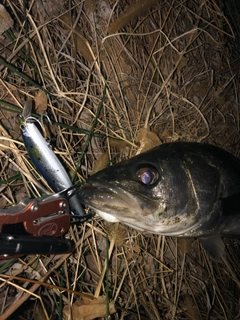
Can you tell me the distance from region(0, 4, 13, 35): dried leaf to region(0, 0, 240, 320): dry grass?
0.15ft

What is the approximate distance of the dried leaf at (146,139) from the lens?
94.7 inches

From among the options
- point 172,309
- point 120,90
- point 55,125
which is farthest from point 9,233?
point 172,309

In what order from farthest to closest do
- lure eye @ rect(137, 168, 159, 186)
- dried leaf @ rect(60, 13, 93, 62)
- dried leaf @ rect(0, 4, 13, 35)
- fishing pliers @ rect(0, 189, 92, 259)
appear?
dried leaf @ rect(60, 13, 93, 62)
dried leaf @ rect(0, 4, 13, 35)
lure eye @ rect(137, 168, 159, 186)
fishing pliers @ rect(0, 189, 92, 259)

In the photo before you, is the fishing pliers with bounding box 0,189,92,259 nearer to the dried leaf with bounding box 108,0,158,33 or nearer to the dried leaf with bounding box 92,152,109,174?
the dried leaf with bounding box 92,152,109,174

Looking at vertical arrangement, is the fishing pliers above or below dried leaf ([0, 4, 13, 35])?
below

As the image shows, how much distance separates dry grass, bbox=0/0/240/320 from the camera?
2.20 m

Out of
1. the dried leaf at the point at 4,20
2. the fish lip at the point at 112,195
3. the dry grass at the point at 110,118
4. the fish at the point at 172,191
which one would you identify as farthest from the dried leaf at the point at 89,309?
the dried leaf at the point at 4,20

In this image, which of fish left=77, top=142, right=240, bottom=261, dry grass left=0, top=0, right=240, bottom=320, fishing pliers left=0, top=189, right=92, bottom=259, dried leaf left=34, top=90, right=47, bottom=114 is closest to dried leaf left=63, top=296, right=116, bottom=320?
dry grass left=0, top=0, right=240, bottom=320

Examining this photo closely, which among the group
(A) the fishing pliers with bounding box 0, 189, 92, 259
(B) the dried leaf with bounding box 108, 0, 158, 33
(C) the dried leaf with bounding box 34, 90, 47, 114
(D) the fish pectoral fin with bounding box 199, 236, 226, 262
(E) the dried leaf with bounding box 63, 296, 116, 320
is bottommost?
(D) the fish pectoral fin with bounding box 199, 236, 226, 262

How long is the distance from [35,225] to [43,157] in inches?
16.3

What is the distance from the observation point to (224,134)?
10.2 feet

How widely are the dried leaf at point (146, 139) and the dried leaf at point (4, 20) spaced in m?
1.17

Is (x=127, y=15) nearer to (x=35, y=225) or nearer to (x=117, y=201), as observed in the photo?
(x=117, y=201)

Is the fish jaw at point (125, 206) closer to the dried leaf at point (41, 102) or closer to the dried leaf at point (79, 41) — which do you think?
the dried leaf at point (41, 102)
